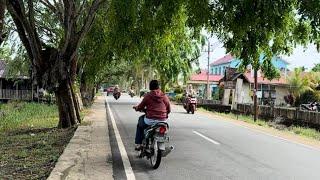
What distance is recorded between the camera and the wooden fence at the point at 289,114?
2552 cm

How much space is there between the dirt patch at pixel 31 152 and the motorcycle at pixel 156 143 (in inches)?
76.1

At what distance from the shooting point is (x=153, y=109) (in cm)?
1076

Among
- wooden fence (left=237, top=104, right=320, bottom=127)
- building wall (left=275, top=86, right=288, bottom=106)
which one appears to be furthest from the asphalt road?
building wall (left=275, top=86, right=288, bottom=106)

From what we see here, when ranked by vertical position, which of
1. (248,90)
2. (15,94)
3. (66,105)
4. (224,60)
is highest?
(224,60)

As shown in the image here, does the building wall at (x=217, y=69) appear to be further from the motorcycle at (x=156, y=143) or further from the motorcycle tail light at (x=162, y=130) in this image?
the motorcycle tail light at (x=162, y=130)

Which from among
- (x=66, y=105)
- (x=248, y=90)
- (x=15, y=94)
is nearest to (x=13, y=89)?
(x=15, y=94)

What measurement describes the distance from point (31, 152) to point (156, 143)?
4.05 metres

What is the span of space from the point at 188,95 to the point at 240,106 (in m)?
5.29

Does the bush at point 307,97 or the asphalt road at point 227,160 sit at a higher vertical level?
the bush at point 307,97

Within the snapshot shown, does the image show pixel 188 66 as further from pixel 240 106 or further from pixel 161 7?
pixel 161 7

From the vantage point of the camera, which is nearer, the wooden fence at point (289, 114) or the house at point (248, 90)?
the wooden fence at point (289, 114)

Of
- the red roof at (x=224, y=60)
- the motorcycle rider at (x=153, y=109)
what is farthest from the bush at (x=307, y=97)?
the motorcycle rider at (x=153, y=109)

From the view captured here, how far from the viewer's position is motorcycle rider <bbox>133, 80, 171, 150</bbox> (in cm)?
1074

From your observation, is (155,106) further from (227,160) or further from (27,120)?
(27,120)
